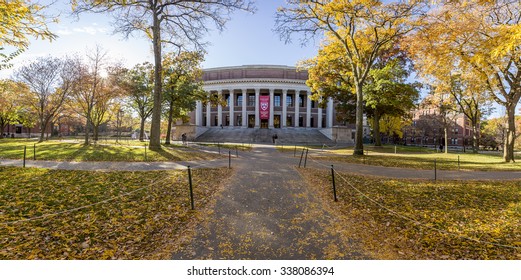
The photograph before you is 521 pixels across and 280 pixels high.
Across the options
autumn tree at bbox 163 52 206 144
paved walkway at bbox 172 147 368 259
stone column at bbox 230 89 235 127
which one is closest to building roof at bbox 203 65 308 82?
stone column at bbox 230 89 235 127

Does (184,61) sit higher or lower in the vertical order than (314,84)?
higher

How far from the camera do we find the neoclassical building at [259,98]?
172ft

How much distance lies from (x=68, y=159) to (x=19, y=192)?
6.98 metres

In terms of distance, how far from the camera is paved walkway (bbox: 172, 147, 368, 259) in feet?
13.7

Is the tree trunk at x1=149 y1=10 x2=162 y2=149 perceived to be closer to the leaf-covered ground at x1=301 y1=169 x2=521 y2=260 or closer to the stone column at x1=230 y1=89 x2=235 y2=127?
the leaf-covered ground at x1=301 y1=169 x2=521 y2=260

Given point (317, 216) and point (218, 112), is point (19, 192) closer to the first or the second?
point (317, 216)

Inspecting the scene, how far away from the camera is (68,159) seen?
12719mm

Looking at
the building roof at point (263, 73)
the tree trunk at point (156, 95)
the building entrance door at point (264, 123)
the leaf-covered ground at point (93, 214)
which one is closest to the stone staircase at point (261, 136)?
the building entrance door at point (264, 123)

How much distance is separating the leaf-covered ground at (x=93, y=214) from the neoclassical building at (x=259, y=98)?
4300cm

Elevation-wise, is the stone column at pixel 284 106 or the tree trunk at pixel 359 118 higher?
the stone column at pixel 284 106

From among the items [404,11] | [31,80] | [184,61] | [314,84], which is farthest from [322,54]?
[31,80]

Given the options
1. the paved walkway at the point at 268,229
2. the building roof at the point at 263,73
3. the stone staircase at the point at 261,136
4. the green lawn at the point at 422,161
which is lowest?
the paved walkway at the point at 268,229

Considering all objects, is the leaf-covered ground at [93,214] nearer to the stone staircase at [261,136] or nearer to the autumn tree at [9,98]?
the autumn tree at [9,98]

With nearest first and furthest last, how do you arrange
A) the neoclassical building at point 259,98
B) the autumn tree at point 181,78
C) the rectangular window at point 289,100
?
the autumn tree at point 181,78
the neoclassical building at point 259,98
the rectangular window at point 289,100
